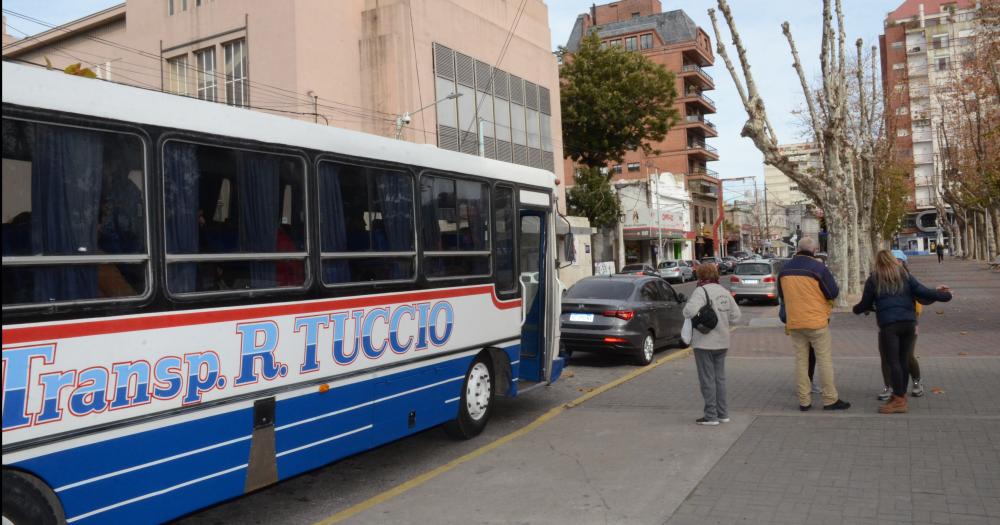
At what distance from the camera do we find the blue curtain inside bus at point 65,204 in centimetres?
423

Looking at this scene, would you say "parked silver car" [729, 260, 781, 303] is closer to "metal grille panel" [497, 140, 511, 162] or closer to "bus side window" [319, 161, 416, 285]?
"metal grille panel" [497, 140, 511, 162]

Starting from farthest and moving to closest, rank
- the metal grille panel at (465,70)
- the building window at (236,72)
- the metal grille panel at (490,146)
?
the metal grille panel at (490,146), the metal grille panel at (465,70), the building window at (236,72)

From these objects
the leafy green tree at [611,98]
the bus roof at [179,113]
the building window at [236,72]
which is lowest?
the bus roof at [179,113]

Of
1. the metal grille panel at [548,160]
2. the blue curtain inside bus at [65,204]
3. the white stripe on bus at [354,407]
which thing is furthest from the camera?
the metal grille panel at [548,160]

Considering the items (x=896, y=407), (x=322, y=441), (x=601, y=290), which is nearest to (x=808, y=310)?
(x=896, y=407)

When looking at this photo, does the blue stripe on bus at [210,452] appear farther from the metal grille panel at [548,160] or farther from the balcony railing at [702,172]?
the balcony railing at [702,172]

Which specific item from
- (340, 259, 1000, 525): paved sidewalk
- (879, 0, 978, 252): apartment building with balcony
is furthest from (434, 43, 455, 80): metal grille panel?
(879, 0, 978, 252): apartment building with balcony

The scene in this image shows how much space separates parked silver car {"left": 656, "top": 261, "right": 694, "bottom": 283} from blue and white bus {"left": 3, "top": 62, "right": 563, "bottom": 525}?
134ft

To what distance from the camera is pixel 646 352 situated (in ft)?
44.3

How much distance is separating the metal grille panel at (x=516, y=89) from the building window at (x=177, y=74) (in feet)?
43.8

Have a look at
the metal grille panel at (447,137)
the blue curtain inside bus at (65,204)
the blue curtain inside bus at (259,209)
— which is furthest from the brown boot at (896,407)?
the metal grille panel at (447,137)

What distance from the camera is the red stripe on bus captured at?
4.08 metres

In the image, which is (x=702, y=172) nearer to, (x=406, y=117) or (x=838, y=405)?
(x=406, y=117)

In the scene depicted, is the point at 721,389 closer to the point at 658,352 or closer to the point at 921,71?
the point at 658,352
